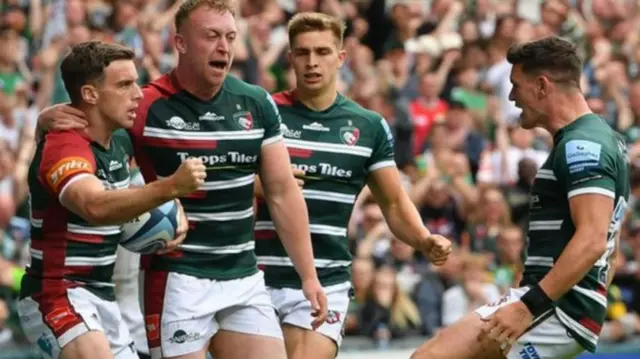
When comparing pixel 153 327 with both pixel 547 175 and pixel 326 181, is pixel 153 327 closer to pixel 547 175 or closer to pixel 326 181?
pixel 326 181

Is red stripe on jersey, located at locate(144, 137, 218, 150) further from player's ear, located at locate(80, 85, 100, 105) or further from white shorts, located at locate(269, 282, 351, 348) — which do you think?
white shorts, located at locate(269, 282, 351, 348)

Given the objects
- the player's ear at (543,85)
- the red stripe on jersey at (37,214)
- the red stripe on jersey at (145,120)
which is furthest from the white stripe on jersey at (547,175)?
the red stripe on jersey at (37,214)

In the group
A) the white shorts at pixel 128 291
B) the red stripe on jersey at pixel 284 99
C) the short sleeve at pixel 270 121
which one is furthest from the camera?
the white shorts at pixel 128 291

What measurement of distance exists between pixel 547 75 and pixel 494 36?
1103 centimetres

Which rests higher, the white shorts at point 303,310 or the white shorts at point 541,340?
the white shorts at point 541,340

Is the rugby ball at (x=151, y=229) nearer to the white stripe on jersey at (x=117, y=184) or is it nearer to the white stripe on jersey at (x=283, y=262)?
the white stripe on jersey at (x=117, y=184)

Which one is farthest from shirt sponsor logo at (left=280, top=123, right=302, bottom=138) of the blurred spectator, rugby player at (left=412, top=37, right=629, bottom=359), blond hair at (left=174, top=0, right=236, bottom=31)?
the blurred spectator

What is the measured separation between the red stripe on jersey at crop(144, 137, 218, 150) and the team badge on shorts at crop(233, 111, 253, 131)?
0.19 m

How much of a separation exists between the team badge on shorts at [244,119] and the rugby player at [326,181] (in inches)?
36.8

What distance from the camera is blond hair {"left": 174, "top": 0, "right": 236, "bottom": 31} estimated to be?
31.0 ft

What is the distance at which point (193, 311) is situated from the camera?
934 cm

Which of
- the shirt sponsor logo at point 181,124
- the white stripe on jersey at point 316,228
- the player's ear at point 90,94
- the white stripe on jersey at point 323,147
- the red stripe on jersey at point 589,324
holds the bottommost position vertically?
the red stripe on jersey at point 589,324

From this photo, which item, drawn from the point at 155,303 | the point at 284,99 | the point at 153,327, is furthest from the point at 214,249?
the point at 284,99

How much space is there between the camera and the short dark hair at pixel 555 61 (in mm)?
9305
